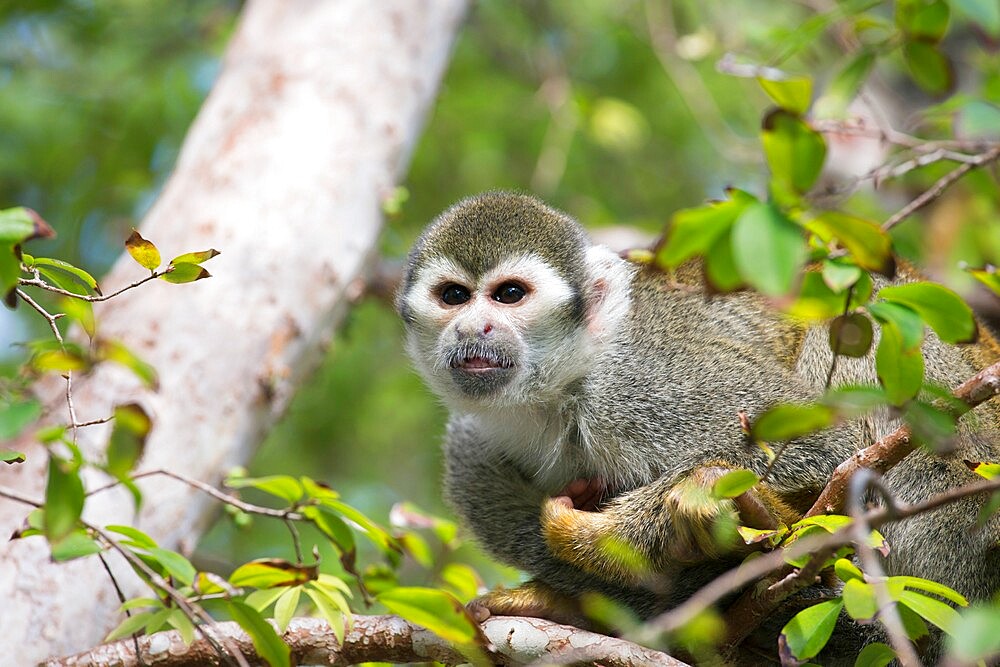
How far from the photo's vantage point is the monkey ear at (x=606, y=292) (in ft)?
11.0

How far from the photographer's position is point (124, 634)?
253cm

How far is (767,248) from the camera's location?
1570mm

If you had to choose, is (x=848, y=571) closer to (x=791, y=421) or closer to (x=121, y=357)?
(x=791, y=421)

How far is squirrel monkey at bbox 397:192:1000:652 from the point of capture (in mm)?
2822

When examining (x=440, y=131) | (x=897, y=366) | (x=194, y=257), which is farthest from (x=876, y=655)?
(x=440, y=131)

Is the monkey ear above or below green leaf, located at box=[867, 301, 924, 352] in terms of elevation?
below

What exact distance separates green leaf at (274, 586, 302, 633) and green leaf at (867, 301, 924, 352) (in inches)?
59.9

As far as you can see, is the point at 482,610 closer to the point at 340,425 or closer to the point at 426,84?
the point at 426,84

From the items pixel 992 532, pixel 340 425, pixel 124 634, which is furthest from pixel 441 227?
pixel 340 425

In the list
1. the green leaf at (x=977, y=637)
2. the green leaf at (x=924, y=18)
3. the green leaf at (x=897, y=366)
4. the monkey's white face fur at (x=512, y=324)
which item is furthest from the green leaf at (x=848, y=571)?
the green leaf at (x=924, y=18)

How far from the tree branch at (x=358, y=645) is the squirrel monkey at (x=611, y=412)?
8.7 inches

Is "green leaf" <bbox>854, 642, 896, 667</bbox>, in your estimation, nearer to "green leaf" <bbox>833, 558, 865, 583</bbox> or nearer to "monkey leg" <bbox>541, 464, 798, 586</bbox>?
"green leaf" <bbox>833, 558, 865, 583</bbox>

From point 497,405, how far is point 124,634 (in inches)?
51.3

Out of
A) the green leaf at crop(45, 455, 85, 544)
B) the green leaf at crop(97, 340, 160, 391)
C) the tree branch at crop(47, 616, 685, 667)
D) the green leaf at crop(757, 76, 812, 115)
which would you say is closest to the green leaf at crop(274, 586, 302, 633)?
the tree branch at crop(47, 616, 685, 667)
